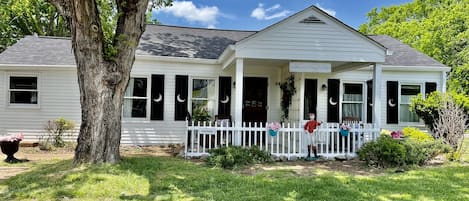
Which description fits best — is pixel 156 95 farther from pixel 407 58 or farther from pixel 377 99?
pixel 407 58

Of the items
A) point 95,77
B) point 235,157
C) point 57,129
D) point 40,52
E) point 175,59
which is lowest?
point 235,157

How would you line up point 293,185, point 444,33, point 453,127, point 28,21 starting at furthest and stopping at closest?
point 28,21 < point 444,33 < point 453,127 < point 293,185

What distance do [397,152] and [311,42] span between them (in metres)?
3.20

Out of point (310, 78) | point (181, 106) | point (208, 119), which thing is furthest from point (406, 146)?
point (181, 106)

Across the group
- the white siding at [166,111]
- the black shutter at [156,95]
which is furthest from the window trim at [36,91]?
the black shutter at [156,95]

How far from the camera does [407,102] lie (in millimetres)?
11500

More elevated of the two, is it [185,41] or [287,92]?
[185,41]

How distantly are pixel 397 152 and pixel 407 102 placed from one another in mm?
5420

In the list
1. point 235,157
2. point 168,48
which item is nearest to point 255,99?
point 168,48

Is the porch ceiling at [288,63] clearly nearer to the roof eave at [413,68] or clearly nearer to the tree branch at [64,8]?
the roof eave at [413,68]

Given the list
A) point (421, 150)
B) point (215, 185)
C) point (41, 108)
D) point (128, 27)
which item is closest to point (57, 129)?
point (41, 108)

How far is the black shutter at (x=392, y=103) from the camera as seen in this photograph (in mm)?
11352

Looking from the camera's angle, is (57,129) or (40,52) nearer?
(57,129)

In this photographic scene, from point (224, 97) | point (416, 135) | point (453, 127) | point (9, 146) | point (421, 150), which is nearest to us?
point (421, 150)
